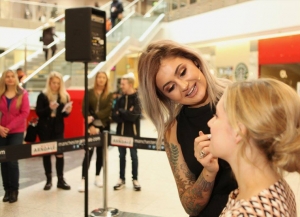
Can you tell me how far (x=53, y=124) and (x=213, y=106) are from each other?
12.4 ft

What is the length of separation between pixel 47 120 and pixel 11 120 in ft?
1.95

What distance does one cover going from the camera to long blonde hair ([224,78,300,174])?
3.20 ft

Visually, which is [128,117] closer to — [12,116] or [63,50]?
[12,116]

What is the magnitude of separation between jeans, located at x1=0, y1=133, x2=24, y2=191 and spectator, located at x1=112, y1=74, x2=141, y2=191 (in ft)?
4.36

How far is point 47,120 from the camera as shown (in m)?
4.99

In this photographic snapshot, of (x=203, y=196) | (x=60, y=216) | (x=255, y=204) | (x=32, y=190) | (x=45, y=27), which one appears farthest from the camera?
(x=45, y=27)

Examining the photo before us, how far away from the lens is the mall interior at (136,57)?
438 cm

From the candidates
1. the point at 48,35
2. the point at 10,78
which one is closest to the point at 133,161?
the point at 10,78

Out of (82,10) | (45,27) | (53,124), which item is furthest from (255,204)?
(45,27)

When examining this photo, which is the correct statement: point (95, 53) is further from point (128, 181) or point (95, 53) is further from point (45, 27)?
point (45, 27)

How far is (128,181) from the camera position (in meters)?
5.37

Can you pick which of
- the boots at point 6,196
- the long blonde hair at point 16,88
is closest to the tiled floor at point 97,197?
the boots at point 6,196

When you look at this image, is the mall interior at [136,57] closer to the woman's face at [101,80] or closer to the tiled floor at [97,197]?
the tiled floor at [97,197]

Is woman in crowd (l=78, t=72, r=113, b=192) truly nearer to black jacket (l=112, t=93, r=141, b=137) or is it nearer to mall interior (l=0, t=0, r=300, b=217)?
black jacket (l=112, t=93, r=141, b=137)
